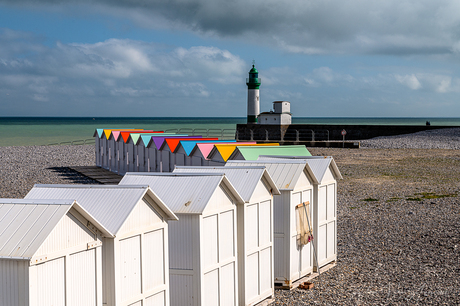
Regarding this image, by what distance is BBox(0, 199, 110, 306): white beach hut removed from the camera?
461cm

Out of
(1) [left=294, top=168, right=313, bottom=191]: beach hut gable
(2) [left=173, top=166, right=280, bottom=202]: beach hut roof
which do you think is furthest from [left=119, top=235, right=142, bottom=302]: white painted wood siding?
(1) [left=294, top=168, right=313, bottom=191]: beach hut gable

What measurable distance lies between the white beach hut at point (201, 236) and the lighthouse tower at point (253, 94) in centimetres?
4974

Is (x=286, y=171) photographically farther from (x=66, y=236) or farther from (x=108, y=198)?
(x=66, y=236)

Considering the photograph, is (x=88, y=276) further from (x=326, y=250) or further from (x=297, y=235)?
(x=326, y=250)

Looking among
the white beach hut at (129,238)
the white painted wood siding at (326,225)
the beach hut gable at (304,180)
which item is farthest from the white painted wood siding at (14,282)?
the white painted wood siding at (326,225)

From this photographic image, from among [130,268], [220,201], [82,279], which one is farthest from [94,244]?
[220,201]

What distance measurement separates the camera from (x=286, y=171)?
10.2 metres

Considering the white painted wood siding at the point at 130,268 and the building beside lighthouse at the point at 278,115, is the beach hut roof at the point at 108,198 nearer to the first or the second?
the white painted wood siding at the point at 130,268

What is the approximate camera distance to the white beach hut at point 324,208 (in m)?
10.9

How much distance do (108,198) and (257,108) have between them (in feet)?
172

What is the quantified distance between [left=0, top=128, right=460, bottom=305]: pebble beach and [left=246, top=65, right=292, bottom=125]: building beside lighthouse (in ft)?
72.0

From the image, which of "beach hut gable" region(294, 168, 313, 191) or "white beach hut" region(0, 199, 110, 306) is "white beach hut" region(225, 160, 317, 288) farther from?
"white beach hut" region(0, 199, 110, 306)

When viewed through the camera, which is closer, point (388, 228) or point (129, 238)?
point (129, 238)

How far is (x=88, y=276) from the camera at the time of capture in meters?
5.36
